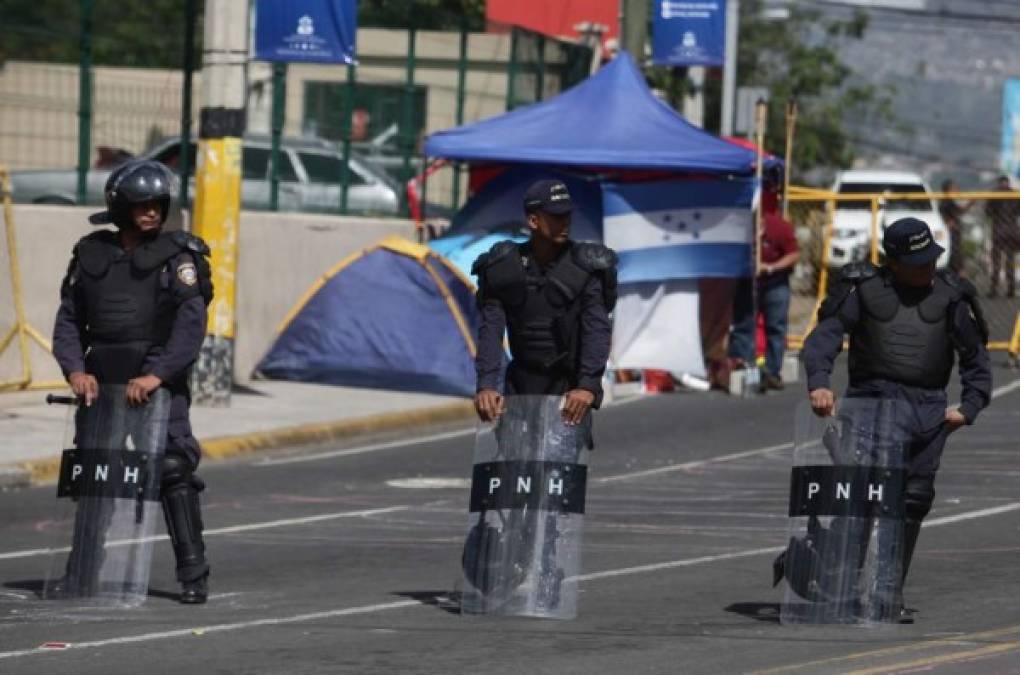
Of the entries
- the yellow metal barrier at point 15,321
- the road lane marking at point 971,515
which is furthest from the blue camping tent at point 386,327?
the road lane marking at point 971,515

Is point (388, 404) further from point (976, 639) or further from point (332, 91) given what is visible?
point (976, 639)

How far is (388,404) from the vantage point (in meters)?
20.2

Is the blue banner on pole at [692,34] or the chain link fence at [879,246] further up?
the blue banner on pole at [692,34]

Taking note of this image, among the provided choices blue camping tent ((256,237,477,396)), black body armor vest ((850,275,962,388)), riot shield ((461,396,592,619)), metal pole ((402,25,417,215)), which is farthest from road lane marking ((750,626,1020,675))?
metal pole ((402,25,417,215))

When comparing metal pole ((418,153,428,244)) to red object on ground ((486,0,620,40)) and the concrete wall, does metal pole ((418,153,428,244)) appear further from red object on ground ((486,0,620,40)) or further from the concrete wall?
red object on ground ((486,0,620,40))

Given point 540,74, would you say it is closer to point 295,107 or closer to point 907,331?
point 295,107

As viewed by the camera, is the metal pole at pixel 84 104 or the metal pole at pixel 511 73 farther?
the metal pole at pixel 511 73

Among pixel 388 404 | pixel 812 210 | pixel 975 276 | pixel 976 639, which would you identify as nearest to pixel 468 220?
pixel 388 404

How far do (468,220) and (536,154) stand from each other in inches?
51.7

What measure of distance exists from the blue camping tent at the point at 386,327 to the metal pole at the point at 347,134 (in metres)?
2.28

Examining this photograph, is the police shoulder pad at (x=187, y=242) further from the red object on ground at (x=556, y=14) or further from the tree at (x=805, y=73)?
the tree at (x=805, y=73)

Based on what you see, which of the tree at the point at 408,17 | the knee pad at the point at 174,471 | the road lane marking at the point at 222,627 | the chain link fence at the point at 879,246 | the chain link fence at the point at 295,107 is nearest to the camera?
the road lane marking at the point at 222,627

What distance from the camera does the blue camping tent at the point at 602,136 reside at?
21484 mm

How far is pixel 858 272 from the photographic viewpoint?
10.2m
